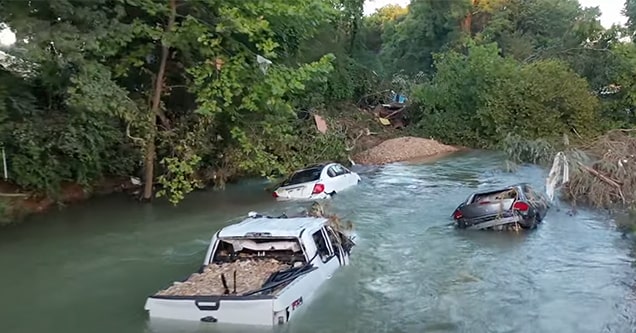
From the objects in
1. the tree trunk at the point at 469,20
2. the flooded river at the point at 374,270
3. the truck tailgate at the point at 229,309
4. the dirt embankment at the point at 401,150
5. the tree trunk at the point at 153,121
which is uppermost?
the tree trunk at the point at 469,20

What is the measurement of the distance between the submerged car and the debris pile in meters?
2.50

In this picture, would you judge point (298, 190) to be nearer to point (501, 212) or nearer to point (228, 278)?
point (501, 212)

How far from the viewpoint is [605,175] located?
1912 cm

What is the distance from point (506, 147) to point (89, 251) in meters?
18.4

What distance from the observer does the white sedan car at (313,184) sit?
21.7 m

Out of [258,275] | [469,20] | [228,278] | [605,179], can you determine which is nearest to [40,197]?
[228,278]

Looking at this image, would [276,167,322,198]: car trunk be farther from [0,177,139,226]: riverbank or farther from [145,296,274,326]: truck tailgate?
[145,296,274,326]: truck tailgate

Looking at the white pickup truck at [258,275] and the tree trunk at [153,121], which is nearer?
the white pickup truck at [258,275]

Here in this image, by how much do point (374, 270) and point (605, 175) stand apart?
9248 mm

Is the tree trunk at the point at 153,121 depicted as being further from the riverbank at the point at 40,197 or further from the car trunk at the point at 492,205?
the car trunk at the point at 492,205

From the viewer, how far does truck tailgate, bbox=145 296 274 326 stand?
9.33 m

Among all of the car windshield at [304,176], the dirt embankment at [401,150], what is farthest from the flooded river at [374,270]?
the dirt embankment at [401,150]

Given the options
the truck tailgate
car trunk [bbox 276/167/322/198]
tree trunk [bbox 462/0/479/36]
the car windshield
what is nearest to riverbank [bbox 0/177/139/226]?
car trunk [bbox 276/167/322/198]

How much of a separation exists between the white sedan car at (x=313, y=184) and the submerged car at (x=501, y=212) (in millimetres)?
5434
